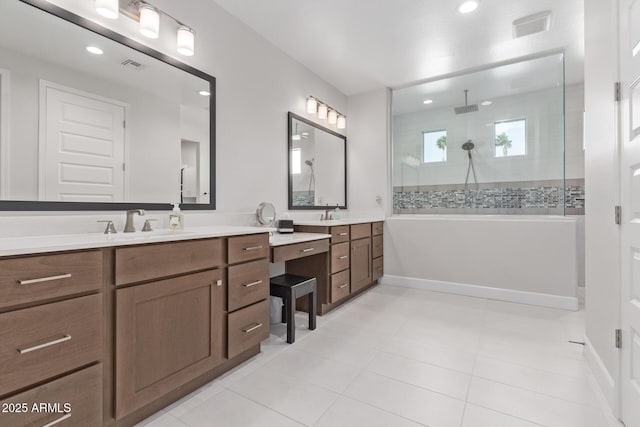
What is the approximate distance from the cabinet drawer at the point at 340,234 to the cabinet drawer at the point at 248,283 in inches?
39.3

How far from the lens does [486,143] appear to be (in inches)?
143

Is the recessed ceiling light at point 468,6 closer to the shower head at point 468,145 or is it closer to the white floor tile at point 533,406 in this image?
the shower head at point 468,145

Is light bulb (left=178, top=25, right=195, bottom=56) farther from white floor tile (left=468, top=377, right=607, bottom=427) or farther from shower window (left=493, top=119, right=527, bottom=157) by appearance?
shower window (left=493, top=119, right=527, bottom=157)

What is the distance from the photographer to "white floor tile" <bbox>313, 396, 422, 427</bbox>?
1.38 m

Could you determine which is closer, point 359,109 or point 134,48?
point 134,48

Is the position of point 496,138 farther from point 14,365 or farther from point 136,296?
point 14,365

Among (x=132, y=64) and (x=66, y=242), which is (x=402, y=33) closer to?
(x=132, y=64)

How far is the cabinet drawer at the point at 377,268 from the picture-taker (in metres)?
3.67

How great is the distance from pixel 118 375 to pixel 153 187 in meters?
1.12

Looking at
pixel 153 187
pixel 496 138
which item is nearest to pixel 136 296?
pixel 153 187

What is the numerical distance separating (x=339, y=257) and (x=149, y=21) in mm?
2306

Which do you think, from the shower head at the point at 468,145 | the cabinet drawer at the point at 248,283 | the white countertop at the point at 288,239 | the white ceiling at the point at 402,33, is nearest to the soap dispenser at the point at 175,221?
the cabinet drawer at the point at 248,283

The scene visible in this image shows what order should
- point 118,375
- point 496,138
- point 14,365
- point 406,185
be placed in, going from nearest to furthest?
point 14,365 < point 118,375 < point 496,138 < point 406,185

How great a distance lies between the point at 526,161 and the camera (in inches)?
135
